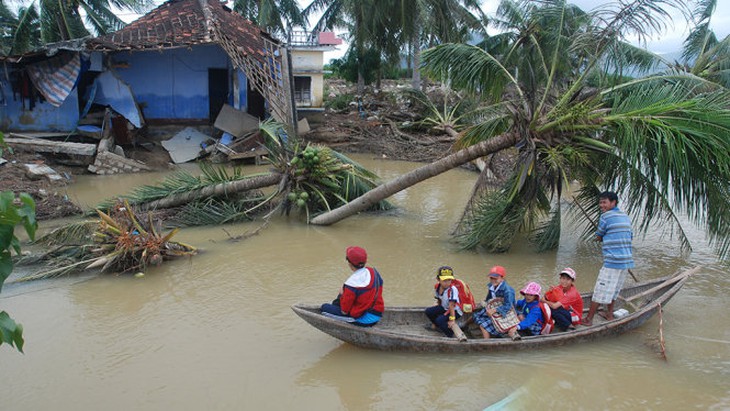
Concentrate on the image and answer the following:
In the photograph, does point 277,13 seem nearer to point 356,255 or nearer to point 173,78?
point 173,78

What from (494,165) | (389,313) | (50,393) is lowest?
(50,393)

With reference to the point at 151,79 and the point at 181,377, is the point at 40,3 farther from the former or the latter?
the point at 181,377

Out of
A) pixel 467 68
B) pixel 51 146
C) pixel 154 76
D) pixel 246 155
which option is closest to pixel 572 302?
pixel 467 68

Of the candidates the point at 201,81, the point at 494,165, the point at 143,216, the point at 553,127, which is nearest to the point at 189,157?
the point at 201,81

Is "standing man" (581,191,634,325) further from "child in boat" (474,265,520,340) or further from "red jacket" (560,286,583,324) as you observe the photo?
"child in boat" (474,265,520,340)

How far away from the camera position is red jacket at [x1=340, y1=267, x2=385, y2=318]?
540cm

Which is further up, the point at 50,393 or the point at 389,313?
the point at 389,313

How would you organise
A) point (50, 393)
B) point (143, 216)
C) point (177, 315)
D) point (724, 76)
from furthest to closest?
1. point (724, 76)
2. point (143, 216)
3. point (177, 315)
4. point (50, 393)

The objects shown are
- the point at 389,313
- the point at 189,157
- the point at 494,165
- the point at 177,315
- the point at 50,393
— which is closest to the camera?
the point at 50,393

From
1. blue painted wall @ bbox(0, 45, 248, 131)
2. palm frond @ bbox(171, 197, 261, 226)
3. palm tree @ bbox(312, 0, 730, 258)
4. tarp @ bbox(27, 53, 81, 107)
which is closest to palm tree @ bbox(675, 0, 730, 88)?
palm tree @ bbox(312, 0, 730, 258)

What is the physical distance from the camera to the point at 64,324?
21.1ft

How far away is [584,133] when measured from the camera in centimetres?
805

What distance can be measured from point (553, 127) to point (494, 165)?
1501mm

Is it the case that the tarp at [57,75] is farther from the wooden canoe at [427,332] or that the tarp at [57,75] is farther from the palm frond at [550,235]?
the palm frond at [550,235]
